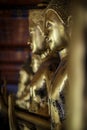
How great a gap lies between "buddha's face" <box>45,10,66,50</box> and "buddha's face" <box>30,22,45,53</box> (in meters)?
0.29

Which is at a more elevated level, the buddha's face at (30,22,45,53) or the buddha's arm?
the buddha's face at (30,22,45,53)

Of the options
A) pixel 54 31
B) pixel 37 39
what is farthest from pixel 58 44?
pixel 37 39

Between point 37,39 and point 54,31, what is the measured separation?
13.3 inches

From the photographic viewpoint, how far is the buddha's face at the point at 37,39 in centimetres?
110

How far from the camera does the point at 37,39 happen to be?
3.65 ft

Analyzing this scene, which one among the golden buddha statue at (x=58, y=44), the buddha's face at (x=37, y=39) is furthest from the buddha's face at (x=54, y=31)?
the buddha's face at (x=37, y=39)

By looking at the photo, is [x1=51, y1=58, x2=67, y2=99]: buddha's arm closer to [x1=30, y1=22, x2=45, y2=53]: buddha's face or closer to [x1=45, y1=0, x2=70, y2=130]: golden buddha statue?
[x1=45, y1=0, x2=70, y2=130]: golden buddha statue

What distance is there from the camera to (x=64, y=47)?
31.2 inches

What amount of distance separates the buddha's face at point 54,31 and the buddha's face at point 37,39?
287 millimetres

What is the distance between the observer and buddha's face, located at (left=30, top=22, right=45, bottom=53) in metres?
1.10

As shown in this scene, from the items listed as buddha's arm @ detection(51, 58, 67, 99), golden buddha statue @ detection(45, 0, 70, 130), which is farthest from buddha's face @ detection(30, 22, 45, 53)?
buddha's arm @ detection(51, 58, 67, 99)

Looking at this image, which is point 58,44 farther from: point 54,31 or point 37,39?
point 37,39

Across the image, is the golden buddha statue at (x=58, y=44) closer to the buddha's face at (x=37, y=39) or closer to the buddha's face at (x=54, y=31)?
the buddha's face at (x=54, y=31)

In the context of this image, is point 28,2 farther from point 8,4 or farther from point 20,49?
point 20,49
